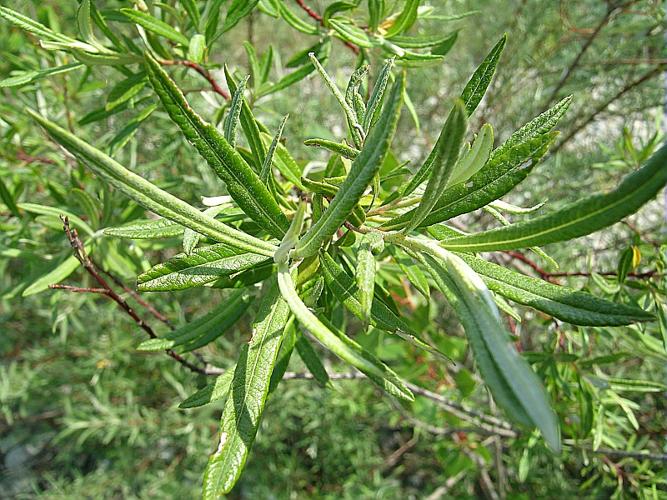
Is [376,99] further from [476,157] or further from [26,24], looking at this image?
[26,24]

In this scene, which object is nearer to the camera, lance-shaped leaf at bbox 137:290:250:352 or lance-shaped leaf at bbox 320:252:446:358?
lance-shaped leaf at bbox 320:252:446:358

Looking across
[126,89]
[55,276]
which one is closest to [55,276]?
[55,276]

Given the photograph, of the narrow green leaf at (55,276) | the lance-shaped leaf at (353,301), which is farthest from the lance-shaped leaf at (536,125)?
the narrow green leaf at (55,276)

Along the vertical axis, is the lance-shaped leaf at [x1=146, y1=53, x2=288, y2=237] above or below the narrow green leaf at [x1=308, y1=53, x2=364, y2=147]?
below

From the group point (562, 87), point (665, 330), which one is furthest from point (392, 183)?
point (562, 87)

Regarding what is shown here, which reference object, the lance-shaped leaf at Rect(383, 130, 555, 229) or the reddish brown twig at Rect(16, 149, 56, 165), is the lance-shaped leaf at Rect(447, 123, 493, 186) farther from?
the reddish brown twig at Rect(16, 149, 56, 165)

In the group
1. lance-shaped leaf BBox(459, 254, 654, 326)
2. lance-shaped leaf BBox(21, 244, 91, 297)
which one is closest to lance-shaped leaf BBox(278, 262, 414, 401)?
lance-shaped leaf BBox(459, 254, 654, 326)
